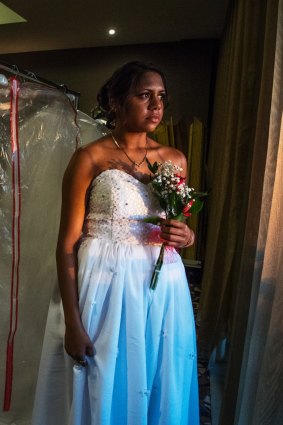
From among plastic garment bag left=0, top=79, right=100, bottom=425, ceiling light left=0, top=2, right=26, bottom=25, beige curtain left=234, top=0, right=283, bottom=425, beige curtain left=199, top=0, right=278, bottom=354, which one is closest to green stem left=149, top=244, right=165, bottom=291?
beige curtain left=234, top=0, right=283, bottom=425

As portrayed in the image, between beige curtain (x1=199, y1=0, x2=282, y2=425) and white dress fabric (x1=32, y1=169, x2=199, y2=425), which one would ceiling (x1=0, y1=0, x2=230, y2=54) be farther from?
white dress fabric (x1=32, y1=169, x2=199, y2=425)

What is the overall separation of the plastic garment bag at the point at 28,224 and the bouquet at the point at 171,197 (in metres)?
0.70

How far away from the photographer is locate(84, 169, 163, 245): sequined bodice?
0.98m

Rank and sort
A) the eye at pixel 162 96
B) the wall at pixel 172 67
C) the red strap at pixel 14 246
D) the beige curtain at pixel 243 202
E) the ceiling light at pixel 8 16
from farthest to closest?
the wall at pixel 172 67, the ceiling light at pixel 8 16, the red strap at pixel 14 246, the beige curtain at pixel 243 202, the eye at pixel 162 96

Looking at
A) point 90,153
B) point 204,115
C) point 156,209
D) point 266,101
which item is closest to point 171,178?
point 156,209

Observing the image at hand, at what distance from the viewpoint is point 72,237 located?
101 centimetres

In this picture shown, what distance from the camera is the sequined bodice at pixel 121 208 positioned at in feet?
3.21

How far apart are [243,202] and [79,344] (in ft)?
3.45

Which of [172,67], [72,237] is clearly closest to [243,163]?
[72,237]

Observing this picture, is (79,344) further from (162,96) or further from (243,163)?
(243,163)

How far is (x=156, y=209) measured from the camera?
3.40 feet

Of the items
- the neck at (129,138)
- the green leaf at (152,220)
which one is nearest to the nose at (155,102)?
the neck at (129,138)

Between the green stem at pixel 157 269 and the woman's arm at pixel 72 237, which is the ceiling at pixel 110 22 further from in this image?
the green stem at pixel 157 269

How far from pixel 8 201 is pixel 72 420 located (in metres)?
0.90
